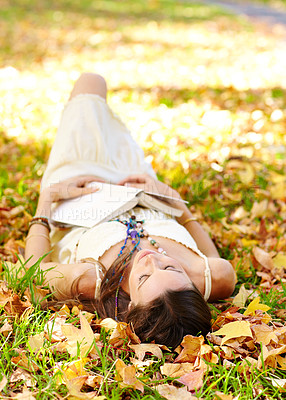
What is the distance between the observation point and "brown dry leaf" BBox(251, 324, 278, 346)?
7.45 ft

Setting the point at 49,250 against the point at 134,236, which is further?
the point at 49,250

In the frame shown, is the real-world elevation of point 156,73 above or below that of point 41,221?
above

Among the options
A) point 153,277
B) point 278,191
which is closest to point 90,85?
point 278,191

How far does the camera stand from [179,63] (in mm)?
8430

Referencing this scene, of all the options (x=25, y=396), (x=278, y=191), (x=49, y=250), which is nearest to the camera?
(x=25, y=396)

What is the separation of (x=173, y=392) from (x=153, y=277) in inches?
19.9

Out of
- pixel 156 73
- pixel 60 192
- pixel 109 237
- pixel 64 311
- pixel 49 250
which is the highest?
pixel 156 73

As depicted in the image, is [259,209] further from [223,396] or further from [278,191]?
[223,396]

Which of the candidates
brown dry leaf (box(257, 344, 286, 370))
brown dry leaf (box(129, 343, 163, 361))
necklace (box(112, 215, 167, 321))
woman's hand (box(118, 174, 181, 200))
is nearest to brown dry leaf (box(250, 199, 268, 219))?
woman's hand (box(118, 174, 181, 200))

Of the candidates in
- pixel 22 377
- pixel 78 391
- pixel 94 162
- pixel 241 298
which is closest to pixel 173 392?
pixel 78 391

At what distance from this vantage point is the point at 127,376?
206 cm

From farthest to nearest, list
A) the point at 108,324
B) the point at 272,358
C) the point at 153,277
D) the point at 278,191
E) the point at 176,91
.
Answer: the point at 176,91 < the point at 278,191 < the point at 108,324 < the point at 153,277 < the point at 272,358

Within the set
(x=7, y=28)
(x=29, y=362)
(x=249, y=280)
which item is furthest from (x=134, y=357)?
(x=7, y=28)

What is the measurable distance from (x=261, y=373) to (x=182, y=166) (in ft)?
8.83
